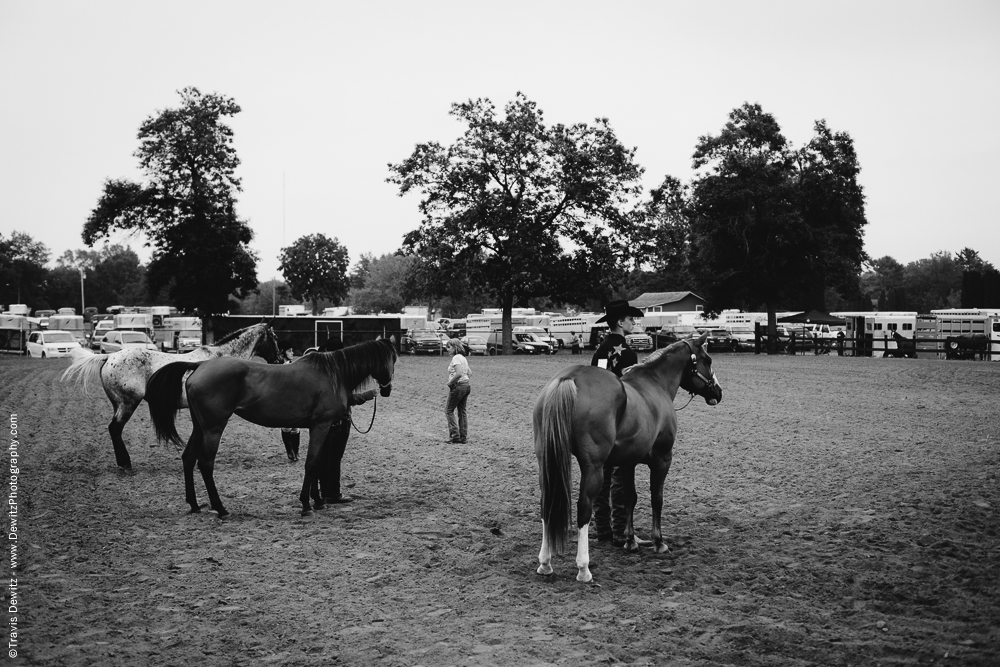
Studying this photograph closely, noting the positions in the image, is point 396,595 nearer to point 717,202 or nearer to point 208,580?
point 208,580

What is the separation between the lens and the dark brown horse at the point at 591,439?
6.36 metres

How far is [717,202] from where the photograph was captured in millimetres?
47094

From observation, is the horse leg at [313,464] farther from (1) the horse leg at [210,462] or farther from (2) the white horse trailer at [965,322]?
(2) the white horse trailer at [965,322]

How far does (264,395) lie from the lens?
343 inches

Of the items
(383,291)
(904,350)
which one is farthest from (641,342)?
(383,291)

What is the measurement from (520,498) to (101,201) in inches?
1875

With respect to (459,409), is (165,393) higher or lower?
higher

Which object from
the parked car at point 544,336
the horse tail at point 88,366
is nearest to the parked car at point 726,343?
the parked car at point 544,336

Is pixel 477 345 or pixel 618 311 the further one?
pixel 477 345

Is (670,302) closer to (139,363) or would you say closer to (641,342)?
(641,342)

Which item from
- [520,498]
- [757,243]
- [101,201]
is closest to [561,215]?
[757,243]

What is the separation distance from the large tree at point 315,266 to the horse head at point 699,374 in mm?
81695

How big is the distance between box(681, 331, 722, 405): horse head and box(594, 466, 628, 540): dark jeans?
1.16 metres

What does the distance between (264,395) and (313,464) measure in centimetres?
92
